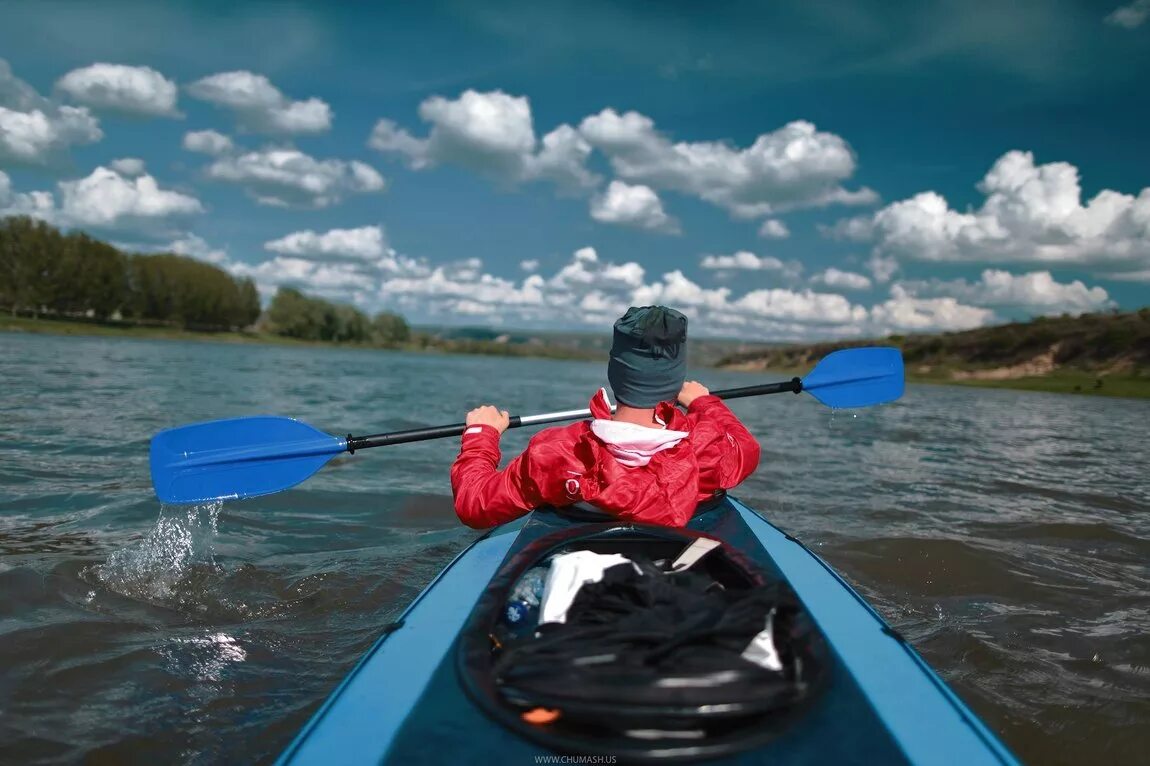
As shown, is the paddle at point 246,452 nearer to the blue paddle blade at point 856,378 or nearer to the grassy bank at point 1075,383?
the blue paddle blade at point 856,378

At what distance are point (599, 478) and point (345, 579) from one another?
286 cm

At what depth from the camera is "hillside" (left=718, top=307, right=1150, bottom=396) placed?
116ft

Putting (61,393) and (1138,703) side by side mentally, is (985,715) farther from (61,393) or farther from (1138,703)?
(61,393)

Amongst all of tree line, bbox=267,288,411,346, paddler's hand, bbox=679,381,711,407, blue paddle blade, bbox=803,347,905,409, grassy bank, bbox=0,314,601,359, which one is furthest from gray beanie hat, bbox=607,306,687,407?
tree line, bbox=267,288,411,346

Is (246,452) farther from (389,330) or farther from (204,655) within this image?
(389,330)

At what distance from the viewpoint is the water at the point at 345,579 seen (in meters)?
3.22

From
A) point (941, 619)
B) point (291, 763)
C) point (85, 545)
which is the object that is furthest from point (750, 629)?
point (85, 545)

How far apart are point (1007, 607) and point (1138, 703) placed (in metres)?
1.39

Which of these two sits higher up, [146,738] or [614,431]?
[614,431]

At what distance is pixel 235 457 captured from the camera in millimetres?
4973

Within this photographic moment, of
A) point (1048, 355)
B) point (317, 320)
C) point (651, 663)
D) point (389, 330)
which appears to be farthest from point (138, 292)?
point (651, 663)

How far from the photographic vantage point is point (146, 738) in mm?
2975

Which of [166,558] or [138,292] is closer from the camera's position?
[166,558]

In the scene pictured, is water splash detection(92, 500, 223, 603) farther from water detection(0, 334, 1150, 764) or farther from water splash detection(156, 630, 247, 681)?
water splash detection(156, 630, 247, 681)
